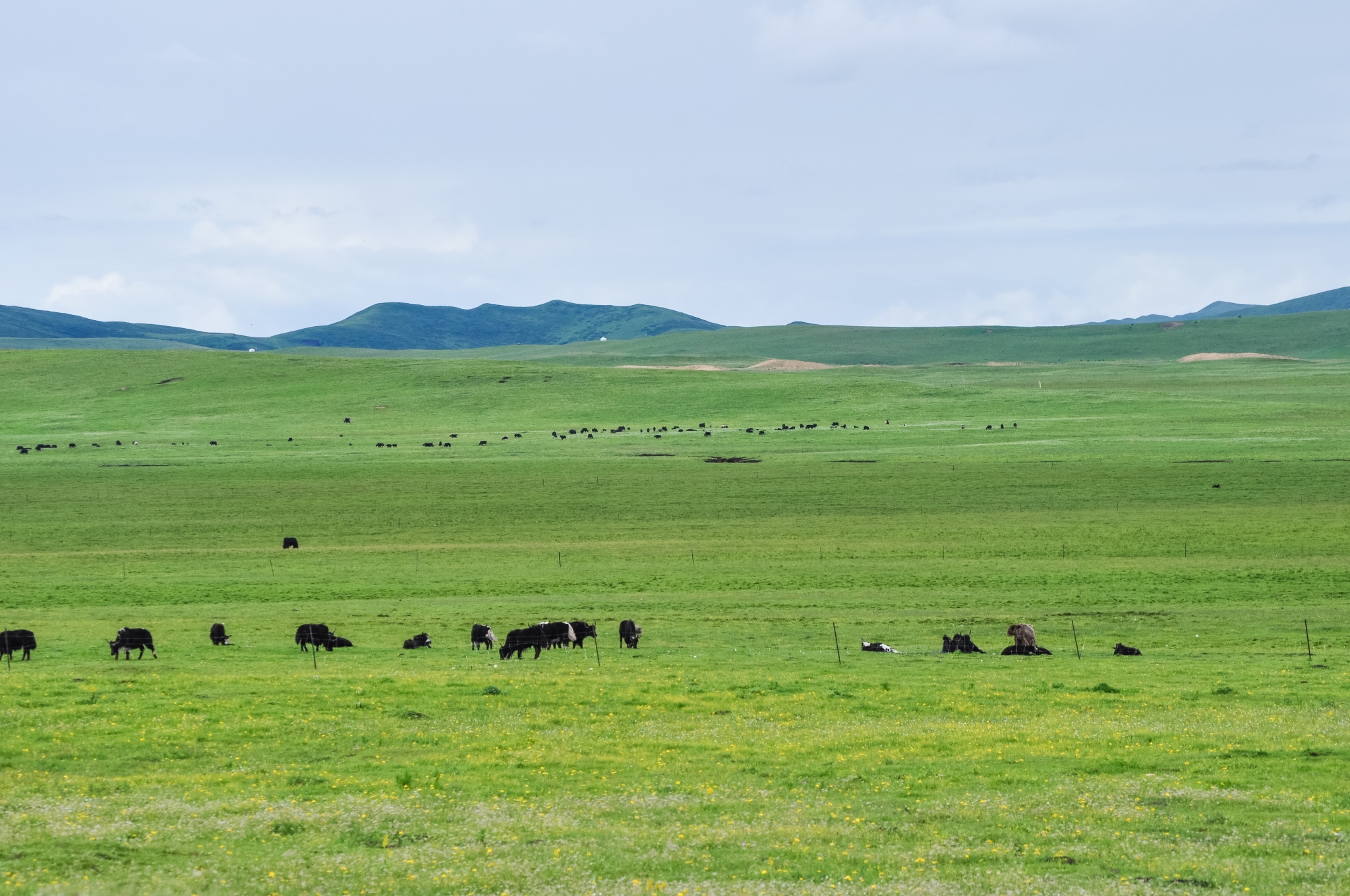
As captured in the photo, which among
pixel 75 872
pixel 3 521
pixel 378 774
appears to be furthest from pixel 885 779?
pixel 3 521

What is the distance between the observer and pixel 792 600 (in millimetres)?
36250

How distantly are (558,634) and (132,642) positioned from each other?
9.25 m

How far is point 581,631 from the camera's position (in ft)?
97.5

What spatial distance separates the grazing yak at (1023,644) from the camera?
90.8 ft

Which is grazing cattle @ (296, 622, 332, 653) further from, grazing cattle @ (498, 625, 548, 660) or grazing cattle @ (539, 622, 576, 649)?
grazing cattle @ (539, 622, 576, 649)

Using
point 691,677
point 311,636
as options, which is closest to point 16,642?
point 311,636

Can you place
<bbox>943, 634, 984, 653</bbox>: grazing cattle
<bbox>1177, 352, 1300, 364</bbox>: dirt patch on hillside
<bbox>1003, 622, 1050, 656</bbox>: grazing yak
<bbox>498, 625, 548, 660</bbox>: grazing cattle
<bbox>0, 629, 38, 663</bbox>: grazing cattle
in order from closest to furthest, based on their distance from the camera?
1. <bbox>0, 629, 38, 663</bbox>: grazing cattle
2. <bbox>498, 625, 548, 660</bbox>: grazing cattle
3. <bbox>1003, 622, 1050, 656</bbox>: grazing yak
4. <bbox>943, 634, 984, 653</bbox>: grazing cattle
5. <bbox>1177, 352, 1300, 364</bbox>: dirt patch on hillside

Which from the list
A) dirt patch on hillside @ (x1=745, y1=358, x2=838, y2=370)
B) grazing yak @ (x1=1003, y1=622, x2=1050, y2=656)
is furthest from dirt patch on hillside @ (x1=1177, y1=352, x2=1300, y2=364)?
grazing yak @ (x1=1003, y1=622, x2=1050, y2=656)

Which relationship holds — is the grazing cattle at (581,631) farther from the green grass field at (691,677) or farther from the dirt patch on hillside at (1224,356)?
the dirt patch on hillside at (1224,356)

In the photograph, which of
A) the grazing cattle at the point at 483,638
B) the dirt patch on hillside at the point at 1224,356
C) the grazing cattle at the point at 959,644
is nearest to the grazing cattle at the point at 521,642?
the grazing cattle at the point at 483,638

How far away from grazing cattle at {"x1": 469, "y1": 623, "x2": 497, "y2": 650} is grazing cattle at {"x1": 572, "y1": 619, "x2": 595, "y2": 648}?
1920 mm

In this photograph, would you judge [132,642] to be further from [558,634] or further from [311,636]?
[558,634]

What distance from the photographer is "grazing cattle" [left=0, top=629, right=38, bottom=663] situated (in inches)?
1007

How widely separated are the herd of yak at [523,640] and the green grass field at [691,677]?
537mm
